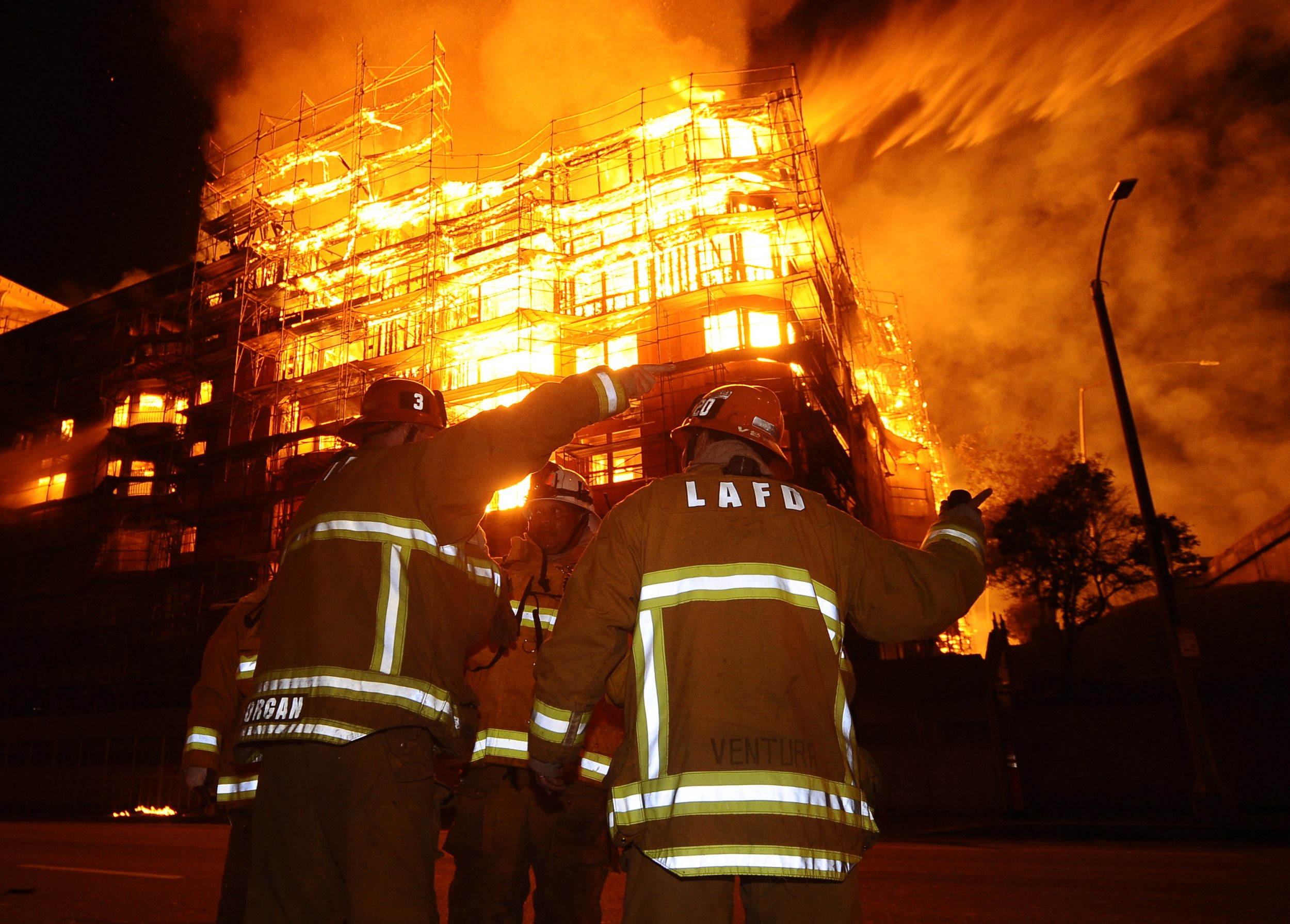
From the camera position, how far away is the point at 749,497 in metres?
Answer: 2.88

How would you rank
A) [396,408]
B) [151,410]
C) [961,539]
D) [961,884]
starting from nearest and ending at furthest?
[961,539] → [396,408] → [961,884] → [151,410]

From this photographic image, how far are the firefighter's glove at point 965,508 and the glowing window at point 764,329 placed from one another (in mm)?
21558

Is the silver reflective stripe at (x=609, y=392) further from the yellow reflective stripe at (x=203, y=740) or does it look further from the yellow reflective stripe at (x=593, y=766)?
the yellow reflective stripe at (x=203, y=740)

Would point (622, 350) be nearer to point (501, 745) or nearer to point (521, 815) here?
point (501, 745)

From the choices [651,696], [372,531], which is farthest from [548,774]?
[372,531]

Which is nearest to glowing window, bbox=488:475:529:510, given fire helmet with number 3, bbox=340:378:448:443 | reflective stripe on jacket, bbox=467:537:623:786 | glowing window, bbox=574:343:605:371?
glowing window, bbox=574:343:605:371

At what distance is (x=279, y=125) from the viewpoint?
34.1 metres

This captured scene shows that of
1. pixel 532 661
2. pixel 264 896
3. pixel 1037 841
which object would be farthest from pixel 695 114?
pixel 264 896

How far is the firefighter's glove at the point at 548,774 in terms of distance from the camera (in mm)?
2830

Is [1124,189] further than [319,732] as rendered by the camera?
Yes

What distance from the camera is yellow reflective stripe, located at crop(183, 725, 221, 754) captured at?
13.1 feet

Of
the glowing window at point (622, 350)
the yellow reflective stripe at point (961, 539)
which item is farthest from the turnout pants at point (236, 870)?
the glowing window at point (622, 350)

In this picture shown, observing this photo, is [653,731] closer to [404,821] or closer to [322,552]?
[404,821]

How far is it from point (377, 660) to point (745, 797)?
1249mm
